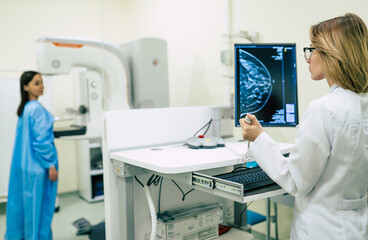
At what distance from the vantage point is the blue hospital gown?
2.25 m

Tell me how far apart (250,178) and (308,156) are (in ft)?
1.15

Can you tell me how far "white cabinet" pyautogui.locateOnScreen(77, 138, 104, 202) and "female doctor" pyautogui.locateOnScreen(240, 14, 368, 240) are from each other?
2664 millimetres

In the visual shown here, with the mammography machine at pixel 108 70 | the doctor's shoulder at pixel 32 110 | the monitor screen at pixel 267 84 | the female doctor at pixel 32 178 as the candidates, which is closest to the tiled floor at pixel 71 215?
the female doctor at pixel 32 178

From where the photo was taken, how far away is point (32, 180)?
7.38 ft

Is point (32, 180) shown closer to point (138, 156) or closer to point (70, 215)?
point (70, 215)

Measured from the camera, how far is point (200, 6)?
9.23 feet

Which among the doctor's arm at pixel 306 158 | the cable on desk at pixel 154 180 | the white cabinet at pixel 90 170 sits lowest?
the white cabinet at pixel 90 170

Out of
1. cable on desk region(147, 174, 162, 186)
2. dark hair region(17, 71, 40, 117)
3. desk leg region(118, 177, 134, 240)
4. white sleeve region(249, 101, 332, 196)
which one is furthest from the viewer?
dark hair region(17, 71, 40, 117)

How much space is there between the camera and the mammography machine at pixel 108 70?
1.94 m

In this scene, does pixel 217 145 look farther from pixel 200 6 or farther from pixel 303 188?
pixel 200 6

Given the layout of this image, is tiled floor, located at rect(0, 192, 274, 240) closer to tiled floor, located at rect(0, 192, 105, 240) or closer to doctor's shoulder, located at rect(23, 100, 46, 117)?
tiled floor, located at rect(0, 192, 105, 240)

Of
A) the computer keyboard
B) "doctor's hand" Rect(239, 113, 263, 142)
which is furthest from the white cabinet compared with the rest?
"doctor's hand" Rect(239, 113, 263, 142)

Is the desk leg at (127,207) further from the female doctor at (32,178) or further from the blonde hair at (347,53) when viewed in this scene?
the female doctor at (32,178)

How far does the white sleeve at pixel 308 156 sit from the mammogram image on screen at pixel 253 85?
21.5 inches
